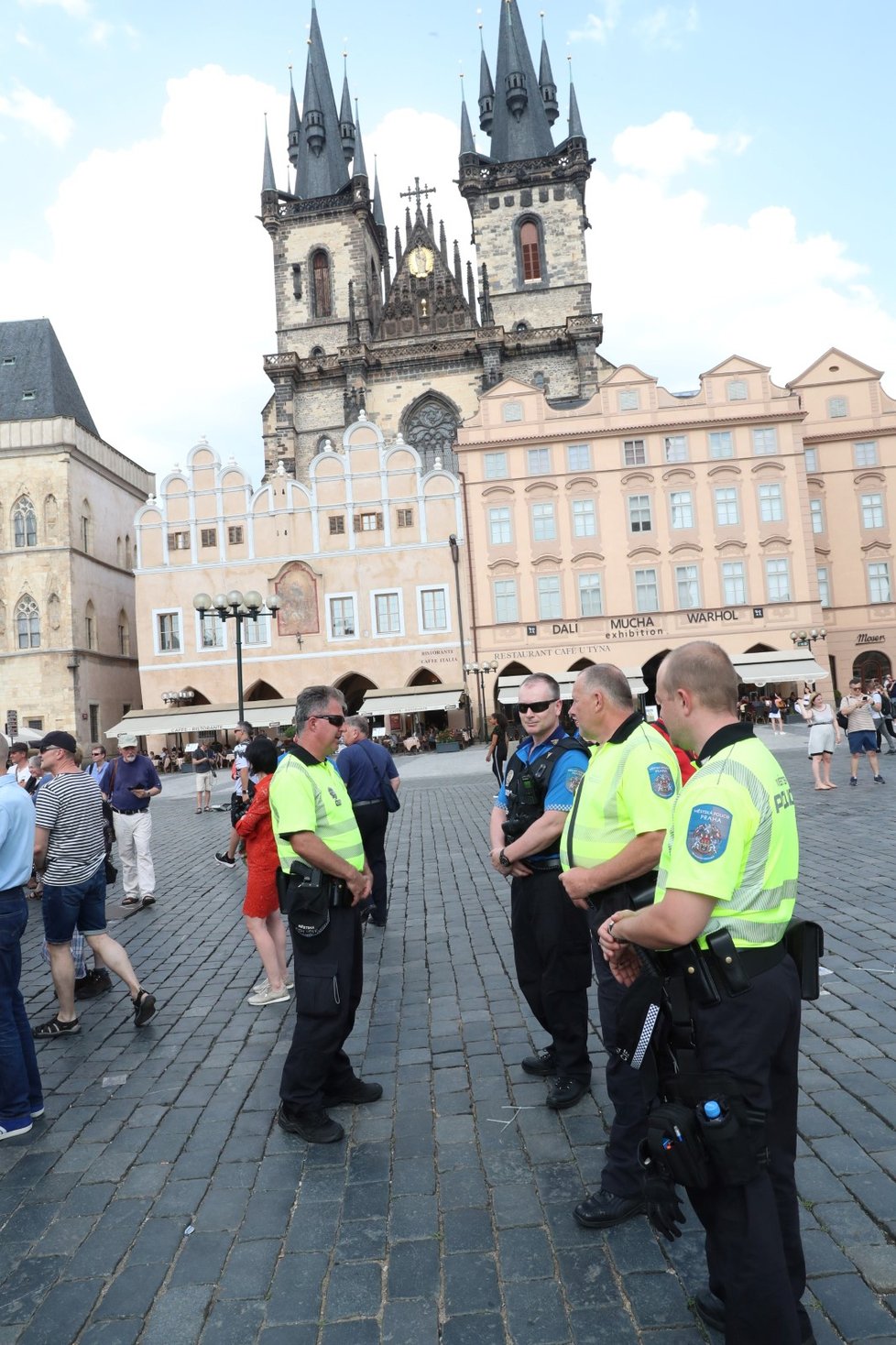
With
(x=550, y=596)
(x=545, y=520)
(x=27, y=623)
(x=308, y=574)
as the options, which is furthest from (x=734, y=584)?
(x=27, y=623)

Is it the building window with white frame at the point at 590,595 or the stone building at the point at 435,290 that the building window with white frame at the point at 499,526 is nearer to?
the building window with white frame at the point at 590,595

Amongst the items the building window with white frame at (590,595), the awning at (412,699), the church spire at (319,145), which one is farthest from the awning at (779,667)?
the church spire at (319,145)

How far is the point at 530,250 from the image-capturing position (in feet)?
164

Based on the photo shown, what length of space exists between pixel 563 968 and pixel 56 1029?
3212 millimetres

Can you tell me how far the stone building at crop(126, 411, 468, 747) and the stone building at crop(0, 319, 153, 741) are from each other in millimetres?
4771

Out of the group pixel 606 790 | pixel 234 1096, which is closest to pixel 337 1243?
pixel 234 1096

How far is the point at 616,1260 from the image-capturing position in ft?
9.14

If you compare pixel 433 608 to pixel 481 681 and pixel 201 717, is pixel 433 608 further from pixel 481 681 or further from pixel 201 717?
pixel 201 717

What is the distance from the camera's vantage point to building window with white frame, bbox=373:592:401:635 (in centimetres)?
3534

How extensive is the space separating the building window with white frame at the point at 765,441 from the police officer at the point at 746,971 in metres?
35.6

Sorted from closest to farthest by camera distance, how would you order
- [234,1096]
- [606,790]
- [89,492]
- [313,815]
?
[606,790], [313,815], [234,1096], [89,492]

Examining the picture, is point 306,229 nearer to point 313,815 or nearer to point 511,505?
point 511,505

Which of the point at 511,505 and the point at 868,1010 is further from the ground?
the point at 511,505

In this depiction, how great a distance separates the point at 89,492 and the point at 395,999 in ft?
134
